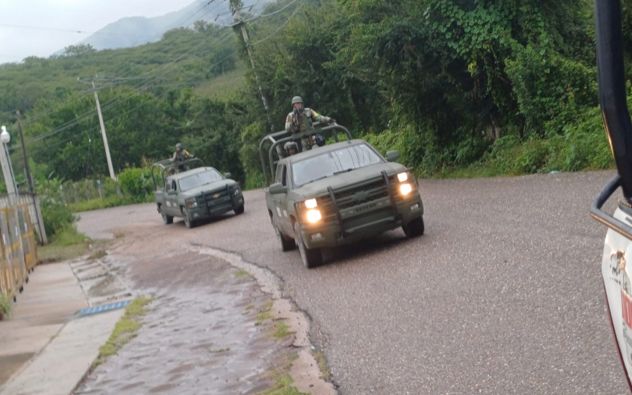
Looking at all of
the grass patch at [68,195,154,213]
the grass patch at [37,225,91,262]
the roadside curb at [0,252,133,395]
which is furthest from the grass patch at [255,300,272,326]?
the grass patch at [68,195,154,213]

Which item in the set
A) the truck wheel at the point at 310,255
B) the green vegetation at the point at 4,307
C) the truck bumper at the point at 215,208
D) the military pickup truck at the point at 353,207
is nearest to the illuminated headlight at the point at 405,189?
the military pickup truck at the point at 353,207

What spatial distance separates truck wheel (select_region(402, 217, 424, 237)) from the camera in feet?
41.2

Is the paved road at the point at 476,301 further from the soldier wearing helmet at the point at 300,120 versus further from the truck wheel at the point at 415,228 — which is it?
the soldier wearing helmet at the point at 300,120

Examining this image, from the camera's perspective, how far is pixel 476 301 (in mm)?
7992

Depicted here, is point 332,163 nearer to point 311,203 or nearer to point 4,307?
point 311,203

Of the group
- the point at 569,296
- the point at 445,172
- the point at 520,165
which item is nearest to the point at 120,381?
the point at 569,296

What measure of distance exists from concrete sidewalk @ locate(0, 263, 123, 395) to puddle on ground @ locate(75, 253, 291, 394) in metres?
0.42

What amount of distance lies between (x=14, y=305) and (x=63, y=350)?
515cm

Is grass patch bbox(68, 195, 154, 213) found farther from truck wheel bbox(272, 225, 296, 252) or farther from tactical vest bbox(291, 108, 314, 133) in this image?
truck wheel bbox(272, 225, 296, 252)

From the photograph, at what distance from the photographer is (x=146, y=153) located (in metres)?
90.1

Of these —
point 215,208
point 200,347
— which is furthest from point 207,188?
point 200,347

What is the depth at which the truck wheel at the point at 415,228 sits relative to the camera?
12547 mm

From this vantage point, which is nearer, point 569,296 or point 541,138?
point 569,296

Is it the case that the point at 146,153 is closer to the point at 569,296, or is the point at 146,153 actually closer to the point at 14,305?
the point at 14,305
